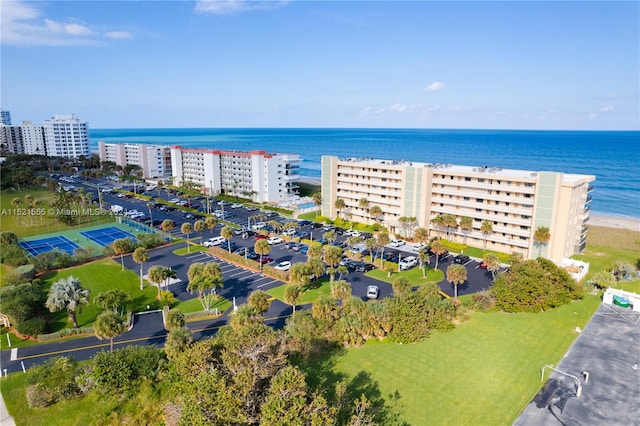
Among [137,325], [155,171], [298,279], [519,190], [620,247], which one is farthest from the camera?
[155,171]

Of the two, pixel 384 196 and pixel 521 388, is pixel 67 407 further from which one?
pixel 384 196

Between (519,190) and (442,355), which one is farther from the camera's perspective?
(519,190)

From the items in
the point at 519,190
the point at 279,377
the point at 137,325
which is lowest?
the point at 137,325

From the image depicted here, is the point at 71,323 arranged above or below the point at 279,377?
below

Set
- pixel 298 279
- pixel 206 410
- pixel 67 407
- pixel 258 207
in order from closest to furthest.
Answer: pixel 206 410 → pixel 67 407 → pixel 298 279 → pixel 258 207

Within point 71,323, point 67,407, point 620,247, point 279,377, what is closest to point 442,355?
point 279,377

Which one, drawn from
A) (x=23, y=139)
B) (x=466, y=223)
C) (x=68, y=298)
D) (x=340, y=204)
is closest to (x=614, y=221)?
(x=466, y=223)
